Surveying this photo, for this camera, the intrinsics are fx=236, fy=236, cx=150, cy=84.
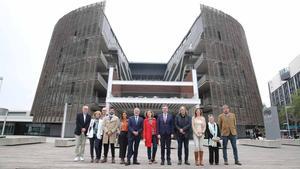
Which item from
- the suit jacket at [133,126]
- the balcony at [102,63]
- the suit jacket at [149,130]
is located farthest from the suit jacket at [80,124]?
the balcony at [102,63]

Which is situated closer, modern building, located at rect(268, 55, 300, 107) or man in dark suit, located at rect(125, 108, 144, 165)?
man in dark suit, located at rect(125, 108, 144, 165)

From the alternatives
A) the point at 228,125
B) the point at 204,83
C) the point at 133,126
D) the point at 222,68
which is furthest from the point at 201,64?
→ the point at 133,126

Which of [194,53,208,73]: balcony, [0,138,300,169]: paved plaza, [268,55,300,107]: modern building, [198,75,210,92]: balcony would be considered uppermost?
[268,55,300,107]: modern building

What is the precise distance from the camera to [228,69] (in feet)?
112

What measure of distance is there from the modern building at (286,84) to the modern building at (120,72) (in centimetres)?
2208

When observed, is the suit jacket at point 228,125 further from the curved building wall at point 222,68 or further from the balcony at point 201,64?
the balcony at point 201,64

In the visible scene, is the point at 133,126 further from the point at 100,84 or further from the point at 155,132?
the point at 100,84

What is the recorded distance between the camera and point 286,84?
6531cm

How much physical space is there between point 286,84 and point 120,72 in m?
49.7

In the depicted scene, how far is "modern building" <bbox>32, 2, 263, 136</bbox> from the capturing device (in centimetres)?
3170

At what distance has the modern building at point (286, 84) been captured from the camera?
5740 cm

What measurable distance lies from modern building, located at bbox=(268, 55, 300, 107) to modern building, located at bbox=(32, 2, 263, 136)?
2208 centimetres

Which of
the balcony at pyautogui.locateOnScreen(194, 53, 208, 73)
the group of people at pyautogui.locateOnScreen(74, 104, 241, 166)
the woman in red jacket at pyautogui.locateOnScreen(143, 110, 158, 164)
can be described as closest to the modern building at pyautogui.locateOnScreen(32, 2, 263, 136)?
the balcony at pyautogui.locateOnScreen(194, 53, 208, 73)

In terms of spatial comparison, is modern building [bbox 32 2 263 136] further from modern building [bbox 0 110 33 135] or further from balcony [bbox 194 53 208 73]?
modern building [bbox 0 110 33 135]
